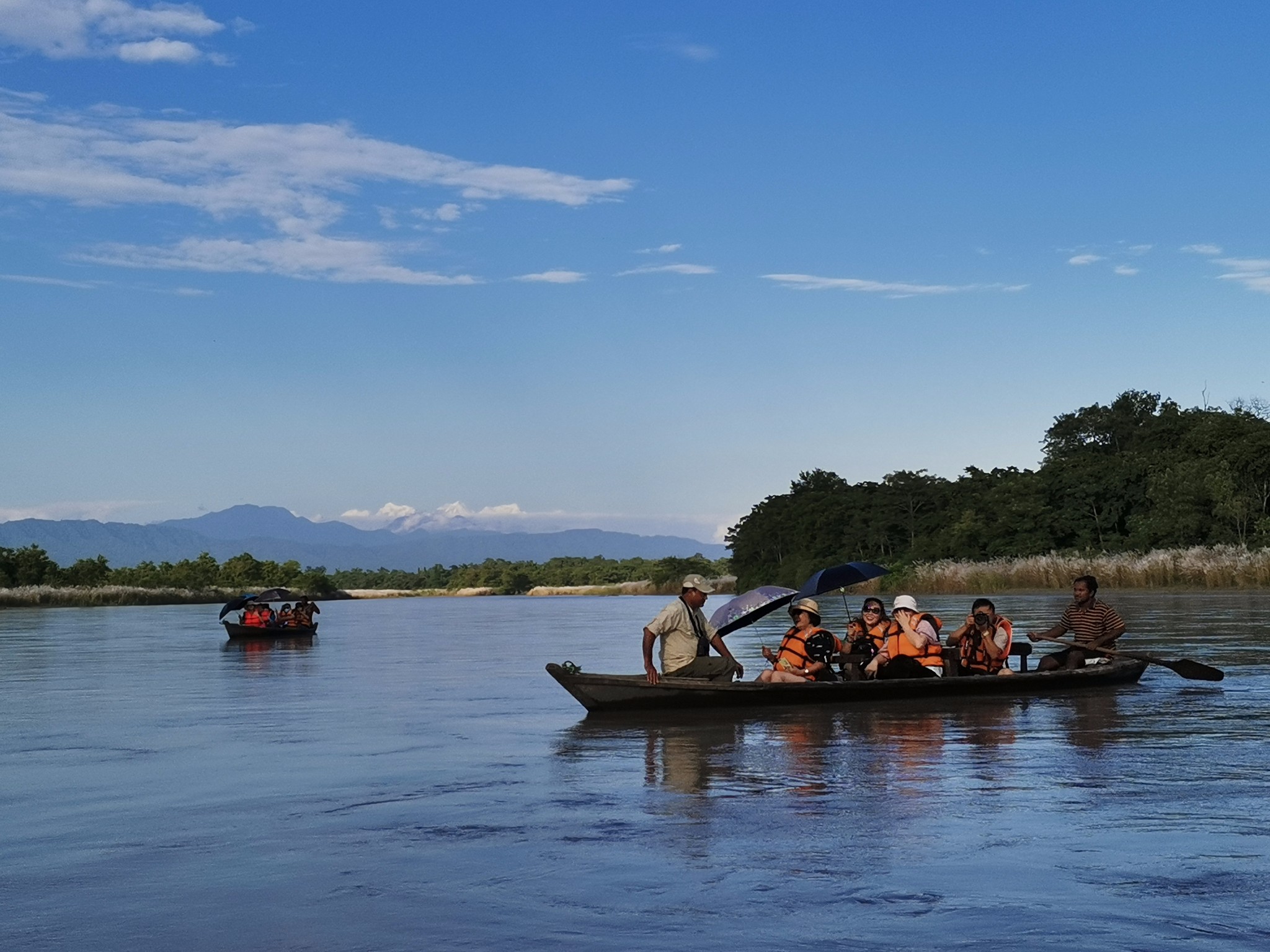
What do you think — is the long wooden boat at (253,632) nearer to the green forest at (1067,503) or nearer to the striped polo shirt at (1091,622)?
the striped polo shirt at (1091,622)

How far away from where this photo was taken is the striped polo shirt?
64.8ft

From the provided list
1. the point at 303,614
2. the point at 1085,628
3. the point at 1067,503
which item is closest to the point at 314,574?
the point at 1067,503

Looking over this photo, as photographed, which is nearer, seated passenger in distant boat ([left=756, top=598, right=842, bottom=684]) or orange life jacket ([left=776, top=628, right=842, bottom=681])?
seated passenger in distant boat ([left=756, top=598, right=842, bottom=684])

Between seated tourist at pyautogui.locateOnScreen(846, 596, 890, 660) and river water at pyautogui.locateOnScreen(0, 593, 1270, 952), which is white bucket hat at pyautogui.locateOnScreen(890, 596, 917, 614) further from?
river water at pyautogui.locateOnScreen(0, 593, 1270, 952)

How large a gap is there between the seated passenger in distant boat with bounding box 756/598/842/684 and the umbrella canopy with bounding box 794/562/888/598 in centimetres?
42

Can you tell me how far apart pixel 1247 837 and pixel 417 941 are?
516 cm

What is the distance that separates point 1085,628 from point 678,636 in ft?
22.3

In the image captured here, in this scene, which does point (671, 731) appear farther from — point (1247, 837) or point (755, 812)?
point (1247, 837)

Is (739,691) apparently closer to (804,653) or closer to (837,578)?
(804,653)

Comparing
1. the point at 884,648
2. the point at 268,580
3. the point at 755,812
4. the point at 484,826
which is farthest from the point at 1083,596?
the point at 268,580

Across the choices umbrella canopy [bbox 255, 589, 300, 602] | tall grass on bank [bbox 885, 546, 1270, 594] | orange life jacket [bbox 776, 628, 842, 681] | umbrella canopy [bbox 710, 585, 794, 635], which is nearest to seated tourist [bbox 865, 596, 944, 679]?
orange life jacket [bbox 776, 628, 842, 681]

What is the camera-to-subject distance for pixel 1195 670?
19219 mm

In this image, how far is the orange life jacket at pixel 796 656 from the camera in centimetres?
1694

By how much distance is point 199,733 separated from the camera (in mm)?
16719
